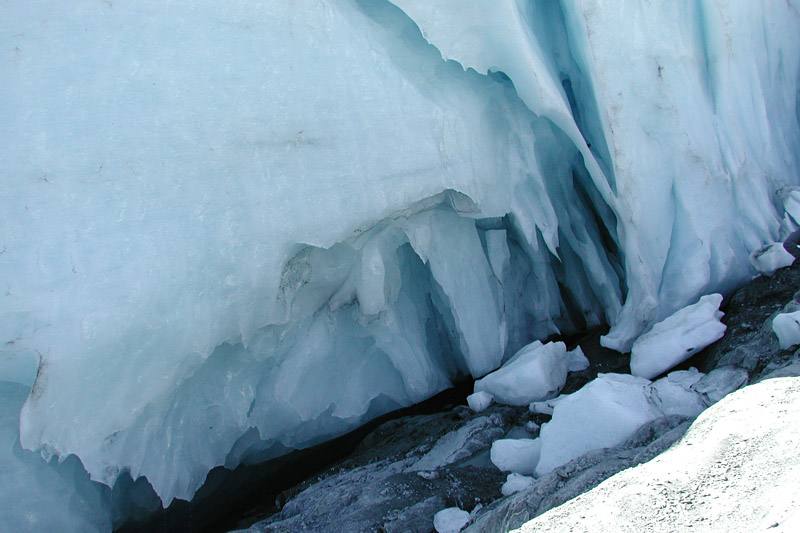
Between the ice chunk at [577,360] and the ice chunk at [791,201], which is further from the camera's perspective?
the ice chunk at [791,201]

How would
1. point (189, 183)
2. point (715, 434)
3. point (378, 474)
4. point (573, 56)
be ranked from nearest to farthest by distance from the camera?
point (715, 434) < point (189, 183) < point (378, 474) < point (573, 56)

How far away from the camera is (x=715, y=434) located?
1.72 metres

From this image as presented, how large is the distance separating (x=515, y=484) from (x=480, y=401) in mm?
895

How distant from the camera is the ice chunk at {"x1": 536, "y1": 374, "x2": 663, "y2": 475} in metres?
2.26

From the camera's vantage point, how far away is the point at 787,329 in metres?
2.41

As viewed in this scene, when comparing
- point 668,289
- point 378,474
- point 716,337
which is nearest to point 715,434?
point 716,337

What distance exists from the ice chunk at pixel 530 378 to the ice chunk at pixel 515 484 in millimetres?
796

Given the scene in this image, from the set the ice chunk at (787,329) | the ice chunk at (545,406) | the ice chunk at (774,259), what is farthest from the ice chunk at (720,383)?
the ice chunk at (774,259)

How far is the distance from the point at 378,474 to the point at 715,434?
1544mm

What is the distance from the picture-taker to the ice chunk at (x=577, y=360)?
3287mm

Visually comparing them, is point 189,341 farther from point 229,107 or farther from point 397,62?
point 397,62

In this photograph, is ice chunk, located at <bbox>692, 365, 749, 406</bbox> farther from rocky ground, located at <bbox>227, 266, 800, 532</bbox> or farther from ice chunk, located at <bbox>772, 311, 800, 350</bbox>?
ice chunk, located at <bbox>772, 311, 800, 350</bbox>

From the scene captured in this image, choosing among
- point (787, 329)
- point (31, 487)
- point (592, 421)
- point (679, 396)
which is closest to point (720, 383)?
point (679, 396)

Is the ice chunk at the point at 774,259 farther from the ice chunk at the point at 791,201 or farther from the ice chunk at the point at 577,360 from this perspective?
the ice chunk at the point at 577,360
